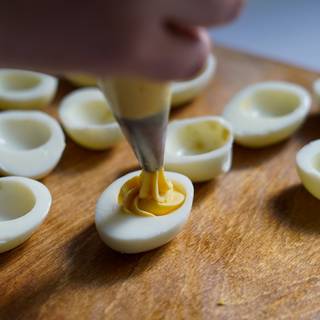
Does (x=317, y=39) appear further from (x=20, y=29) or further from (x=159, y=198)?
(x=20, y=29)

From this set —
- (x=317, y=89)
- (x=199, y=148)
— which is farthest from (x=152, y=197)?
(x=317, y=89)

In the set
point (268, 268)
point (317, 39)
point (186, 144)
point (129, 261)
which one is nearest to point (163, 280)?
point (129, 261)

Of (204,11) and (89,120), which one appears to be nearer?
(204,11)

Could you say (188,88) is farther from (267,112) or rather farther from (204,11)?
(204,11)

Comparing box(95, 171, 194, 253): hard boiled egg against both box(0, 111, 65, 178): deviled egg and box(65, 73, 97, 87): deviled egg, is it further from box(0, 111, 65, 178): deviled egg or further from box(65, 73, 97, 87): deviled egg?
box(65, 73, 97, 87): deviled egg

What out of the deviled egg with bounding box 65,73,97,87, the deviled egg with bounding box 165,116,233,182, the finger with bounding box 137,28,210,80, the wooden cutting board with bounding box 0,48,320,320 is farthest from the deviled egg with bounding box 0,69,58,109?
the finger with bounding box 137,28,210,80
